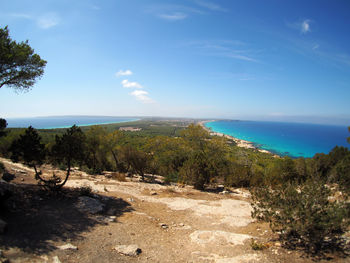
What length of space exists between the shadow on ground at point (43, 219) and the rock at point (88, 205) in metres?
0.24

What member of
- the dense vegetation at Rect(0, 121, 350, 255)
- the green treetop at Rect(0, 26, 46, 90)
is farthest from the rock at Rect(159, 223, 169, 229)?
the green treetop at Rect(0, 26, 46, 90)

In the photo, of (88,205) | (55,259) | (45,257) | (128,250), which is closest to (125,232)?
(128,250)

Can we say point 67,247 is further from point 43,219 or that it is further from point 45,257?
point 43,219

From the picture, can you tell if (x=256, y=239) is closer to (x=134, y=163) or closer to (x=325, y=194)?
(x=325, y=194)

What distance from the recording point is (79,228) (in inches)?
275

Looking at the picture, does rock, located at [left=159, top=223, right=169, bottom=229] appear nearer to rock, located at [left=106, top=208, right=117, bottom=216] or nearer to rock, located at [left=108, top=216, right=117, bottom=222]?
rock, located at [left=108, top=216, right=117, bottom=222]

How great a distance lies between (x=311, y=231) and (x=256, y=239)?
6.66 ft

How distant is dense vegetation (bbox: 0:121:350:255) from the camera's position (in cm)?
545

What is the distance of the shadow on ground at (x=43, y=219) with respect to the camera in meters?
5.39

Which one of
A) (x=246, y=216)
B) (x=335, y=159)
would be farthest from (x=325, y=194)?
(x=335, y=159)

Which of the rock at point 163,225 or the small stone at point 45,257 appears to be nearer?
the small stone at point 45,257

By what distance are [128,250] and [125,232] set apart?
56.1 inches

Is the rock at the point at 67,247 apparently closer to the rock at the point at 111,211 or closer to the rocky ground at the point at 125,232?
the rocky ground at the point at 125,232

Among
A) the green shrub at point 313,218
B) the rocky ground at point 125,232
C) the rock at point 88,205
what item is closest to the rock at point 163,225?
the rocky ground at point 125,232
